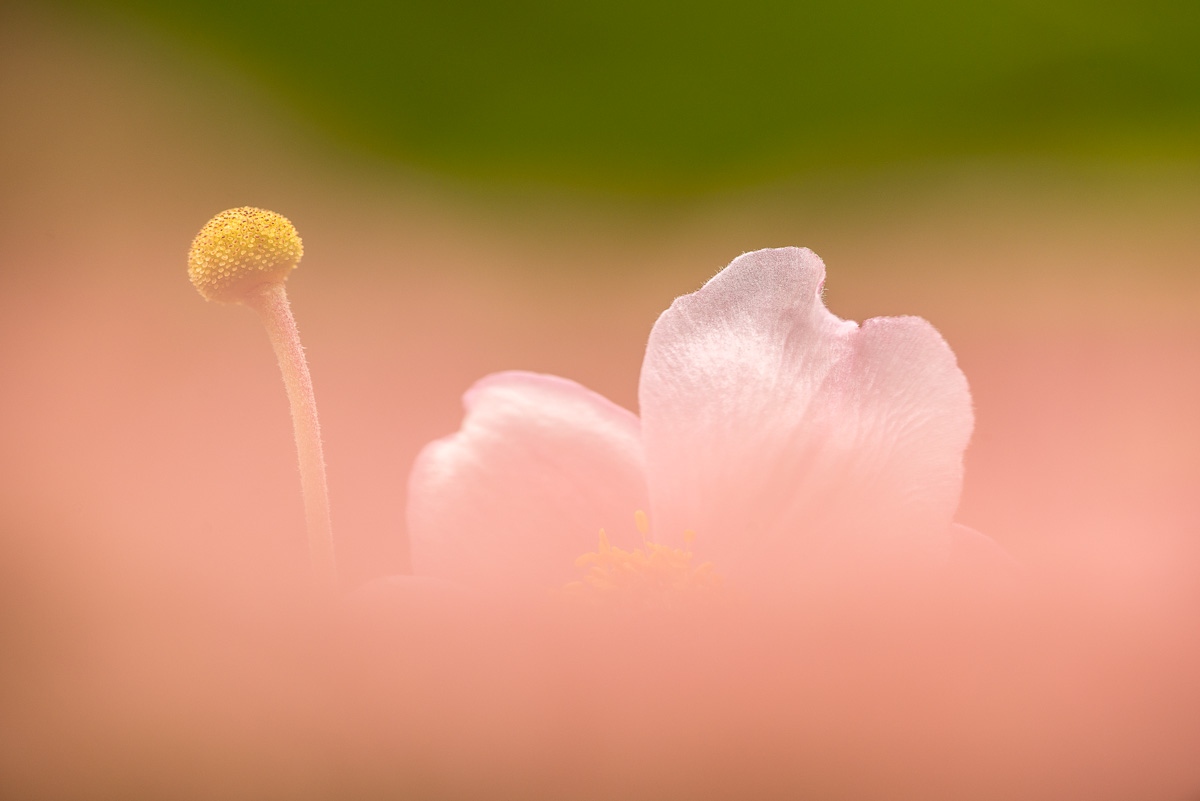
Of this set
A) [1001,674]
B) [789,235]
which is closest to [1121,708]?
[1001,674]

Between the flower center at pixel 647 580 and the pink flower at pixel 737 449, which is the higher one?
the pink flower at pixel 737 449

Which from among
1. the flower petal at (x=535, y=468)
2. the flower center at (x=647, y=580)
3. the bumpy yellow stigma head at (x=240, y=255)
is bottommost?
the flower center at (x=647, y=580)

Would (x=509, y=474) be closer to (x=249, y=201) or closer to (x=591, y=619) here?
(x=591, y=619)

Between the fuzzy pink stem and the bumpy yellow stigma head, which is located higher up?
the bumpy yellow stigma head

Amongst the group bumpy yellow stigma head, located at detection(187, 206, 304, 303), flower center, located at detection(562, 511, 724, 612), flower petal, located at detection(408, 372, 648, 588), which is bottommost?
flower center, located at detection(562, 511, 724, 612)

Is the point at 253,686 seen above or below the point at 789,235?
below
